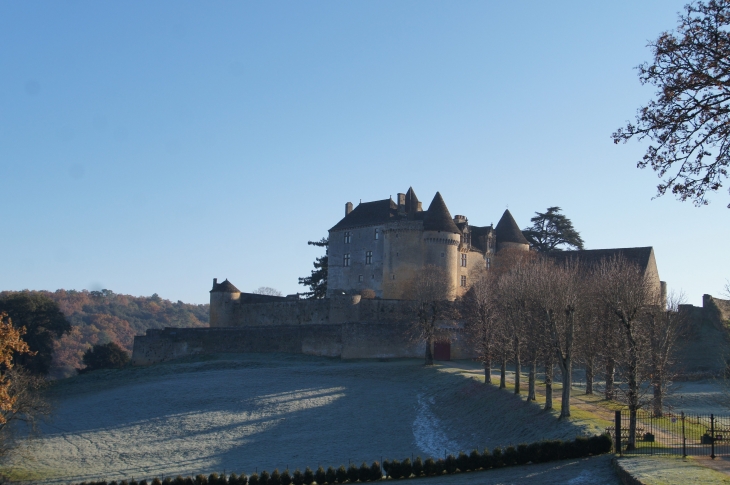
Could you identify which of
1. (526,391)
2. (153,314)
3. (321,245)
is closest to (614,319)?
(526,391)

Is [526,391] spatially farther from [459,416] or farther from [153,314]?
[153,314]

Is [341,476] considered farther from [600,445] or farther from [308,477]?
[600,445]

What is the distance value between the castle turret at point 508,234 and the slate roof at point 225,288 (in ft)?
73.2

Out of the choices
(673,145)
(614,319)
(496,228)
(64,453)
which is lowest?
(64,453)

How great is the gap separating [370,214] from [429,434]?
32114 mm

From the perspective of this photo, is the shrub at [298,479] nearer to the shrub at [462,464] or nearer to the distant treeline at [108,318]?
the shrub at [462,464]

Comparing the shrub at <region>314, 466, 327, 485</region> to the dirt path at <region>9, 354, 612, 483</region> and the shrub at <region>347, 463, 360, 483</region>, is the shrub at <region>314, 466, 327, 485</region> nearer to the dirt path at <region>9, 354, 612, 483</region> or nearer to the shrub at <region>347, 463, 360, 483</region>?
the shrub at <region>347, 463, 360, 483</region>

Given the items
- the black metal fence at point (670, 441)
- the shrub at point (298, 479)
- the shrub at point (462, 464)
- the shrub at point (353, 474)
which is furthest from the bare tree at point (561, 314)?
the shrub at point (298, 479)

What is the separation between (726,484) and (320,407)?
79.2ft

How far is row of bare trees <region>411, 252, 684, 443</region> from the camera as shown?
990 inches

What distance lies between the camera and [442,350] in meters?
50.7

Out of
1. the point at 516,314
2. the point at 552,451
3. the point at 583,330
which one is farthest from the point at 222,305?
the point at 552,451

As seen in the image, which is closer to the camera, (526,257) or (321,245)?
(526,257)

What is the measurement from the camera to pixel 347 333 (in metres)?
50.7
